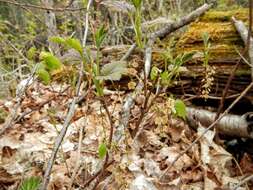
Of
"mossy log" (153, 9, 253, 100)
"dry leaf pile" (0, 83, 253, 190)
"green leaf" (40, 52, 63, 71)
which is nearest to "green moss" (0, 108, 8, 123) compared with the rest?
"dry leaf pile" (0, 83, 253, 190)

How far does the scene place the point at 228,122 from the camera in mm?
2281

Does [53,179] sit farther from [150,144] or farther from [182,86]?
[182,86]

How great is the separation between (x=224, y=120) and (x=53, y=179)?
3.50ft

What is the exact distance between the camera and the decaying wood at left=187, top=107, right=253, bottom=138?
7.16ft

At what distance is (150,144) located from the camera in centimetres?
238

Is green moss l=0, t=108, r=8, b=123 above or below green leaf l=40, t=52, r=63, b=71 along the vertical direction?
below

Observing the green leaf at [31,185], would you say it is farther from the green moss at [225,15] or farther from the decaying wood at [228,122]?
the green moss at [225,15]

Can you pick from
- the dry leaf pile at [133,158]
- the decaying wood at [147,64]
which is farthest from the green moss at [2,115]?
the decaying wood at [147,64]

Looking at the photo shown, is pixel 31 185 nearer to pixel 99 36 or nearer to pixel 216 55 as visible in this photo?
pixel 99 36

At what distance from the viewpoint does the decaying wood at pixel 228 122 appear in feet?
7.16

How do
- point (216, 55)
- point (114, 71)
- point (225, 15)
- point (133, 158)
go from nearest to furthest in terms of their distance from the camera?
point (114, 71) < point (133, 158) < point (216, 55) < point (225, 15)

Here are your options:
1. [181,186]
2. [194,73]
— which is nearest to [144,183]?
[181,186]

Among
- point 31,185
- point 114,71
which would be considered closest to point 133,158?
point 31,185

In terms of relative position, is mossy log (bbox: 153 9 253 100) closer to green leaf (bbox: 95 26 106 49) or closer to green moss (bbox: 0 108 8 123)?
green leaf (bbox: 95 26 106 49)
